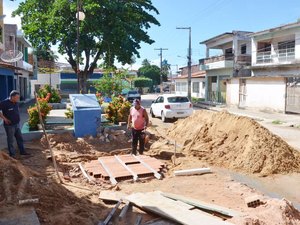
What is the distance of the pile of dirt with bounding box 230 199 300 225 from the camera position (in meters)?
4.38

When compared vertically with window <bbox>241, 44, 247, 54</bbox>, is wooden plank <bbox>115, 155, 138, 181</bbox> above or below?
below

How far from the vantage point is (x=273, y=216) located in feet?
Answer: 14.9

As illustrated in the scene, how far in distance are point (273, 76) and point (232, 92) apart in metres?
5.56

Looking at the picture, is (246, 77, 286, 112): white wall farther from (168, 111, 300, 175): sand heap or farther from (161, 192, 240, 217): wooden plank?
(161, 192, 240, 217): wooden plank

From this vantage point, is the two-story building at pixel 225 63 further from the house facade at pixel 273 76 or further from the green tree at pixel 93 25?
the green tree at pixel 93 25

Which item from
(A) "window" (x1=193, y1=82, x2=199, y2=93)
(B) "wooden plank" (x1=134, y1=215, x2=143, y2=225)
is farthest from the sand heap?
(A) "window" (x1=193, y1=82, x2=199, y2=93)

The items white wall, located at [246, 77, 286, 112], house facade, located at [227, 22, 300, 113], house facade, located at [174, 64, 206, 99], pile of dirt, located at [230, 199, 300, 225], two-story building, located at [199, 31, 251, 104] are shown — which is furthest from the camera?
house facade, located at [174, 64, 206, 99]

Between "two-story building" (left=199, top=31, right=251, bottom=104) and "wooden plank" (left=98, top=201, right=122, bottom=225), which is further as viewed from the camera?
"two-story building" (left=199, top=31, right=251, bottom=104)

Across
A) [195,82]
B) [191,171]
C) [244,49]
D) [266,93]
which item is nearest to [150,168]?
[191,171]

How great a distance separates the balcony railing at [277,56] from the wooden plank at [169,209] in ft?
75.5

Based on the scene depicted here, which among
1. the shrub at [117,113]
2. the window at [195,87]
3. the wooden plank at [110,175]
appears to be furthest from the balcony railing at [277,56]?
the wooden plank at [110,175]

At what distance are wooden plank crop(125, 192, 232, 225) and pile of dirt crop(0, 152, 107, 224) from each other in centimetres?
64

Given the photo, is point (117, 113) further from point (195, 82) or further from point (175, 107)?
point (195, 82)

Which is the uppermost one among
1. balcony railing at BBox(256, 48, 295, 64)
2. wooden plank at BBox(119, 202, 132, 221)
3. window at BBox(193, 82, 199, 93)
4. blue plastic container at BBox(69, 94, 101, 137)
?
balcony railing at BBox(256, 48, 295, 64)
